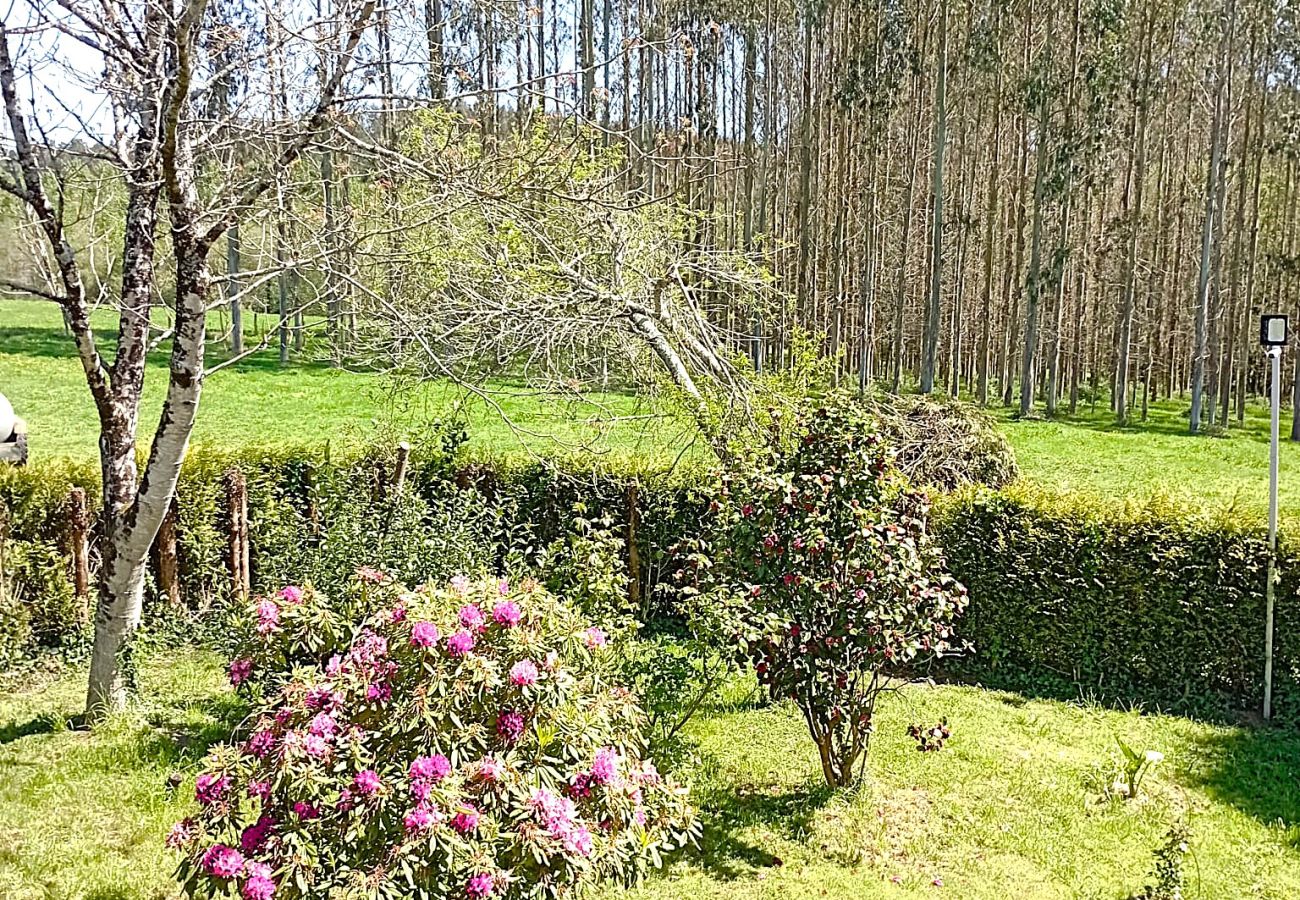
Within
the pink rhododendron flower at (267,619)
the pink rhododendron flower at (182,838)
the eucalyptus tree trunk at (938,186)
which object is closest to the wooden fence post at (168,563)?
the pink rhododendron flower at (267,619)

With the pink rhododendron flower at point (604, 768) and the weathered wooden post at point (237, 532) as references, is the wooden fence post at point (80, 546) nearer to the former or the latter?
the weathered wooden post at point (237, 532)

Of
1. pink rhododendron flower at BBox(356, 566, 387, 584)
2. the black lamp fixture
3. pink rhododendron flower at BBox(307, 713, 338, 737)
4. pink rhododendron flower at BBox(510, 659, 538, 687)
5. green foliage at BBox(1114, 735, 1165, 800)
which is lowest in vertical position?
green foliage at BBox(1114, 735, 1165, 800)

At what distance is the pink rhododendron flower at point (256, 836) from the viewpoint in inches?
98.7

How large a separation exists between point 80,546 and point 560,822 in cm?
517

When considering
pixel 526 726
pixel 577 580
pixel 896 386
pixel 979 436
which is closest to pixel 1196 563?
pixel 979 436

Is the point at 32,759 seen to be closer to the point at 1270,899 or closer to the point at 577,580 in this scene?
the point at 577,580

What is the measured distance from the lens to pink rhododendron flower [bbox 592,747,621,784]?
2.66 m

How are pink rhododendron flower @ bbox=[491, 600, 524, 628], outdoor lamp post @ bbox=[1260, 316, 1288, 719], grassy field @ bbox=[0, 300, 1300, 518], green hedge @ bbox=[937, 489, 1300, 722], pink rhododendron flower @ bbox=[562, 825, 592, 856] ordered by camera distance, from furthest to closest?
grassy field @ bbox=[0, 300, 1300, 518] → green hedge @ bbox=[937, 489, 1300, 722] → outdoor lamp post @ bbox=[1260, 316, 1288, 719] → pink rhododendron flower @ bbox=[491, 600, 524, 628] → pink rhododendron flower @ bbox=[562, 825, 592, 856]

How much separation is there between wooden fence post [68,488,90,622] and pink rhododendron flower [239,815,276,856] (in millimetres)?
4473

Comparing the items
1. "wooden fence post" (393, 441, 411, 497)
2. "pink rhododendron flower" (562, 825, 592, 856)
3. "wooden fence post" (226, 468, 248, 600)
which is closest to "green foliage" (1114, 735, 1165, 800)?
"pink rhododendron flower" (562, 825, 592, 856)

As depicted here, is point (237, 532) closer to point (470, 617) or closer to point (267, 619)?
point (267, 619)

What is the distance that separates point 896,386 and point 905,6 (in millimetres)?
8706

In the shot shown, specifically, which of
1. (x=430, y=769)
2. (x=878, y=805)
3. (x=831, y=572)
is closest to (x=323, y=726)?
(x=430, y=769)

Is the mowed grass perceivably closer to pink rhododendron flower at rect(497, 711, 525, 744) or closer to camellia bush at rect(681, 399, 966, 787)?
camellia bush at rect(681, 399, 966, 787)
